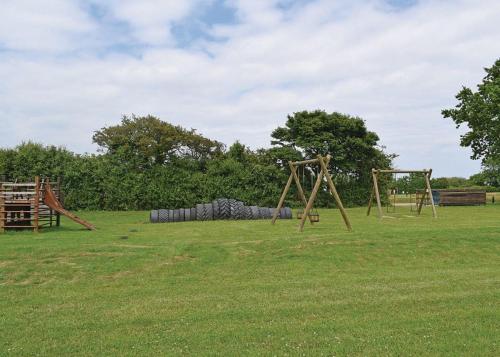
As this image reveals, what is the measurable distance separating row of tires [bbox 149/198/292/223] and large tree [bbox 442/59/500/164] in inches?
758

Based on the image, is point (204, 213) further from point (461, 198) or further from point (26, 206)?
point (461, 198)

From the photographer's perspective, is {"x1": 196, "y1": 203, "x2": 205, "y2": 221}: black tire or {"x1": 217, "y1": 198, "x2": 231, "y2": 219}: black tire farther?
{"x1": 217, "y1": 198, "x2": 231, "y2": 219}: black tire

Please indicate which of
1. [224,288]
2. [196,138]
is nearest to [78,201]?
[196,138]

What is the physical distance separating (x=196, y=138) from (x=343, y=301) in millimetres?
38415

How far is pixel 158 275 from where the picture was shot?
9.70 m

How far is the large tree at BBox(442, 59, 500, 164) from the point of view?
33781mm

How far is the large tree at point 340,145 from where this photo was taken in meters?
34.3

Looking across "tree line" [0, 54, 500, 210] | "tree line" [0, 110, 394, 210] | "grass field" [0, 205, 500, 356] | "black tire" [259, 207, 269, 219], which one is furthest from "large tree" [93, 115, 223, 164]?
"grass field" [0, 205, 500, 356]

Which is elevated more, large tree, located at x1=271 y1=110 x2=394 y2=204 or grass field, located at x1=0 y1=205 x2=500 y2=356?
large tree, located at x1=271 y1=110 x2=394 y2=204

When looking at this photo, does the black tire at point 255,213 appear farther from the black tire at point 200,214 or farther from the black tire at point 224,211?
the black tire at point 200,214

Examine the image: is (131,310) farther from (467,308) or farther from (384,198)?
(384,198)

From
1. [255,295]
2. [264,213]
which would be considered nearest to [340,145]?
[264,213]

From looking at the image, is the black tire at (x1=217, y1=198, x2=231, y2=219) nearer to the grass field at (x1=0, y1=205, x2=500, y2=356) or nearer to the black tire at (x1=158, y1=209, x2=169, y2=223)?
the black tire at (x1=158, y1=209, x2=169, y2=223)

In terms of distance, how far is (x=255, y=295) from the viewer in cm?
767
